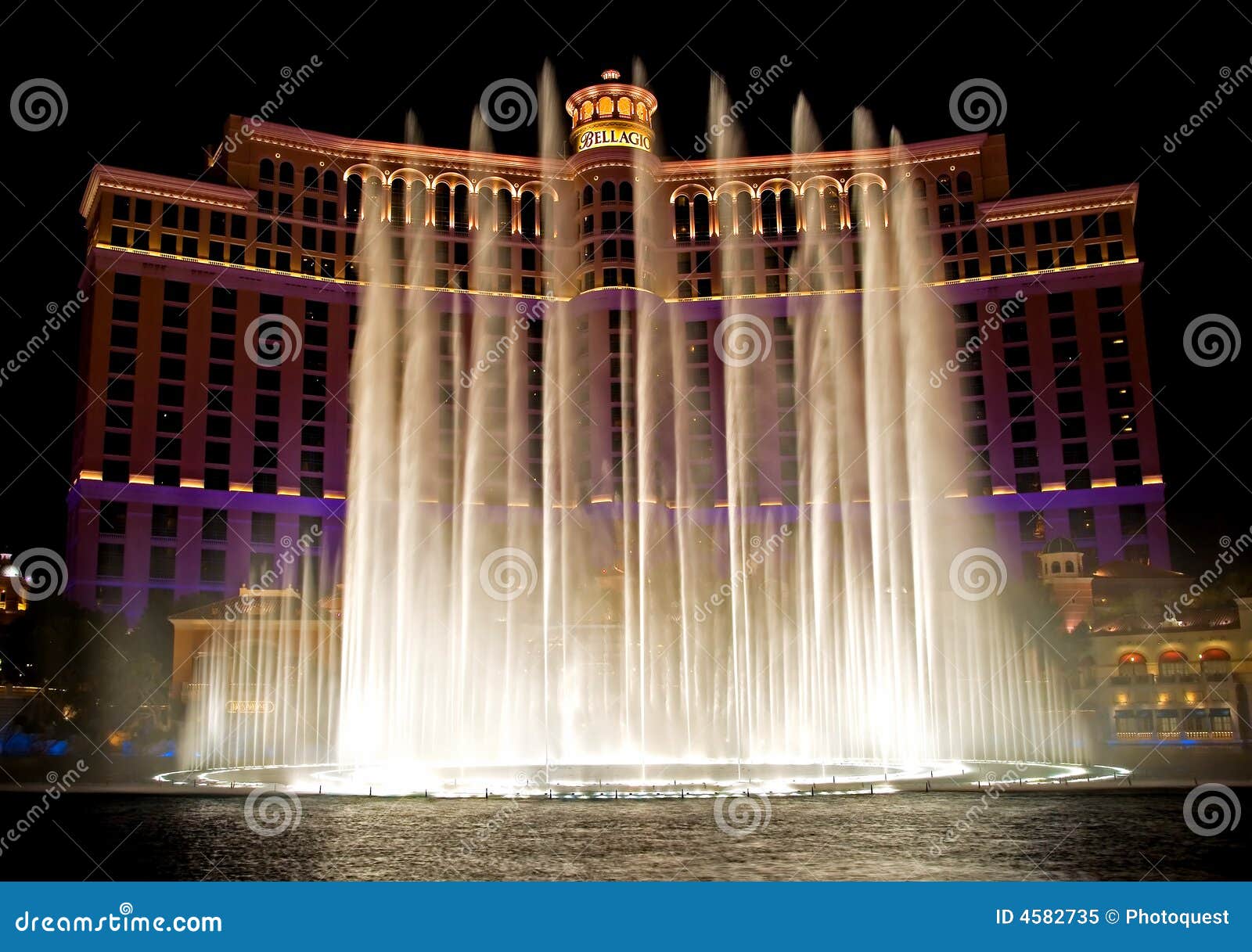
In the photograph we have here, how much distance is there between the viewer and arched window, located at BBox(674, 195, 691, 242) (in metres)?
77.6

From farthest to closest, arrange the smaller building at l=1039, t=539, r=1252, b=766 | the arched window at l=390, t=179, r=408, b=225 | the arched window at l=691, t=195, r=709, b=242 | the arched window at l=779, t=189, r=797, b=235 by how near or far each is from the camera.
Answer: the arched window at l=691, t=195, r=709, b=242 → the arched window at l=779, t=189, r=797, b=235 → the arched window at l=390, t=179, r=408, b=225 → the smaller building at l=1039, t=539, r=1252, b=766

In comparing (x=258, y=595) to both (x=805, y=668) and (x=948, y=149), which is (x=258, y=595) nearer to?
(x=805, y=668)

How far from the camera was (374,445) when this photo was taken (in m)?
56.1

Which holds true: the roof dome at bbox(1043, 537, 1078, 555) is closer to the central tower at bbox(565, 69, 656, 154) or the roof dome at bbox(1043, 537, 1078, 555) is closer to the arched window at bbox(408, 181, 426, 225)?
the central tower at bbox(565, 69, 656, 154)

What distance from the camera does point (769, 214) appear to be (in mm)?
77750

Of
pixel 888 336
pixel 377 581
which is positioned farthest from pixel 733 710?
pixel 888 336

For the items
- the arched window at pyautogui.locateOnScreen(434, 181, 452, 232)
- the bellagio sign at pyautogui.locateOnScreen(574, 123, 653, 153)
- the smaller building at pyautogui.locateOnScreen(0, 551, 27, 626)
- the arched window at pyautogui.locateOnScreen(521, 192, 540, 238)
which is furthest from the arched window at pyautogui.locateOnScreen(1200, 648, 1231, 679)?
the smaller building at pyautogui.locateOnScreen(0, 551, 27, 626)

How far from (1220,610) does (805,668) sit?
95.7 ft

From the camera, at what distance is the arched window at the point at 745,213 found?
7744 centimetres

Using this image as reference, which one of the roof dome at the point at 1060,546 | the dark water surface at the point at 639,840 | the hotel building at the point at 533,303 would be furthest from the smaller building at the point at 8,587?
the dark water surface at the point at 639,840

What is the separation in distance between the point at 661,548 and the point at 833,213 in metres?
26.1

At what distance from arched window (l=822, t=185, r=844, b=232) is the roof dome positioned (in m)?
24.8

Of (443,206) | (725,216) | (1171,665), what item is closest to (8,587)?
(443,206)

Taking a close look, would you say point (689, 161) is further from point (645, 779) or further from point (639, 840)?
point (639, 840)
